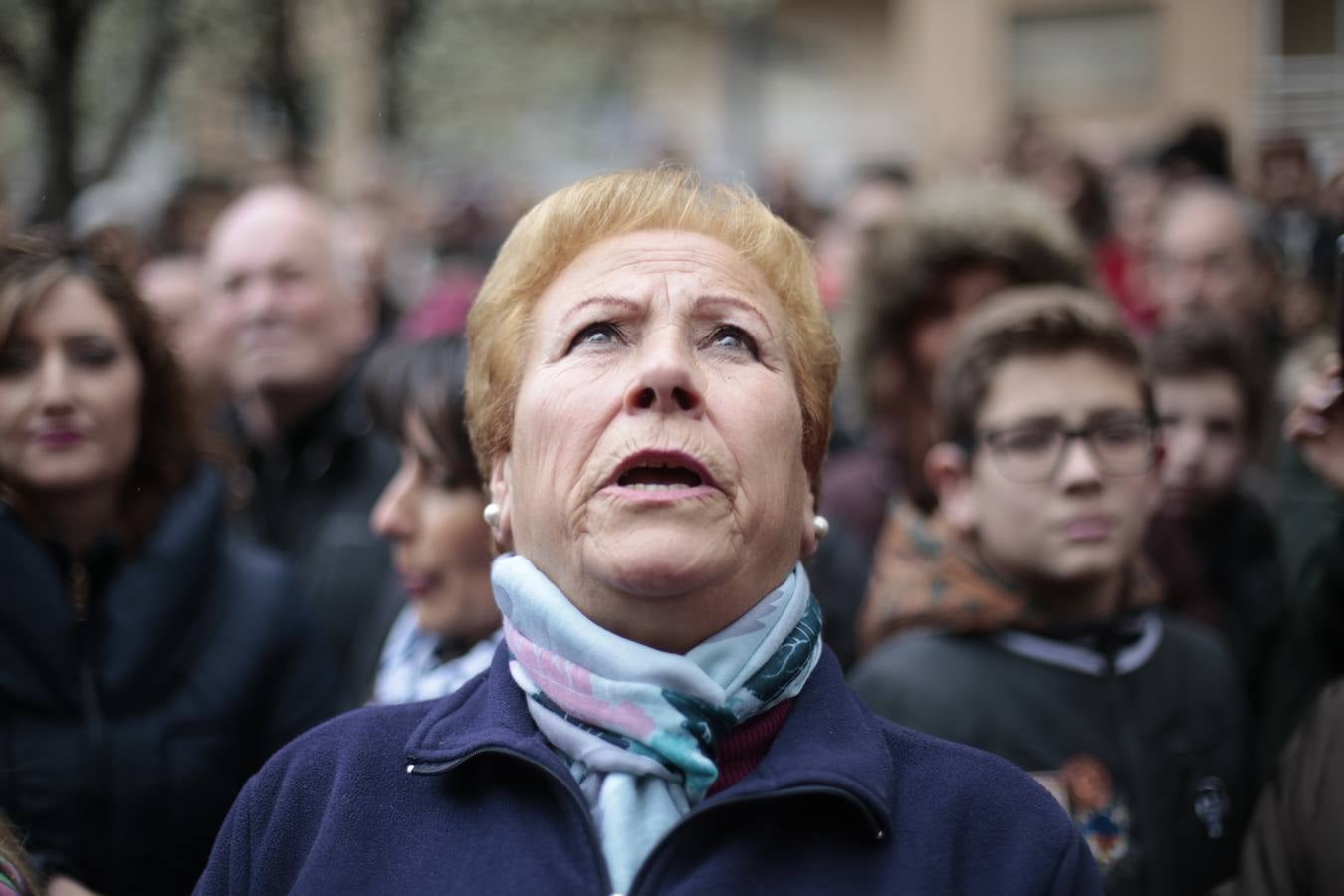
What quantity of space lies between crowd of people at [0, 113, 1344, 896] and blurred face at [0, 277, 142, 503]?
0.01 m

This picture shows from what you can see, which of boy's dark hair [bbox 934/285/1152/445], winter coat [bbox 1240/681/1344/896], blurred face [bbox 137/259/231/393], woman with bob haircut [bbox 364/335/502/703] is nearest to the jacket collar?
winter coat [bbox 1240/681/1344/896]

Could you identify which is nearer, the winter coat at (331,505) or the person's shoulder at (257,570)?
the person's shoulder at (257,570)

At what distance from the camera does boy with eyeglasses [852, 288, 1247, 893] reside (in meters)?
3.20

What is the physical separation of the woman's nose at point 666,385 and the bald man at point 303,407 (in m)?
2.58

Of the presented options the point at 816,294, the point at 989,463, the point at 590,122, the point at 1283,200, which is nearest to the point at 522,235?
the point at 816,294

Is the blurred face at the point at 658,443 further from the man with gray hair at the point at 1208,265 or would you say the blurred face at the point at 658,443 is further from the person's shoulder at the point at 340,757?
the man with gray hair at the point at 1208,265

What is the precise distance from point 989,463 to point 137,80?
6.38 m

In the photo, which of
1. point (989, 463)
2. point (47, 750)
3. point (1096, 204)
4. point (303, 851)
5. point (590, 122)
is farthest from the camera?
point (590, 122)

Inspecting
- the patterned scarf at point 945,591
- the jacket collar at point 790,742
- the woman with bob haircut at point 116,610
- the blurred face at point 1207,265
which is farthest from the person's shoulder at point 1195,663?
the blurred face at point 1207,265

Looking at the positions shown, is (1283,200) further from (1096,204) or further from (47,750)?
(47,750)

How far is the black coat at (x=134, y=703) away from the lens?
3158 millimetres

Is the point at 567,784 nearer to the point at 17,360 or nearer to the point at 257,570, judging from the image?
the point at 257,570

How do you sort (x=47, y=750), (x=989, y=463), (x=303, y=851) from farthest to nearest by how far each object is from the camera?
(x=989, y=463) → (x=47, y=750) → (x=303, y=851)

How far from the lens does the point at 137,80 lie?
8.29 meters
